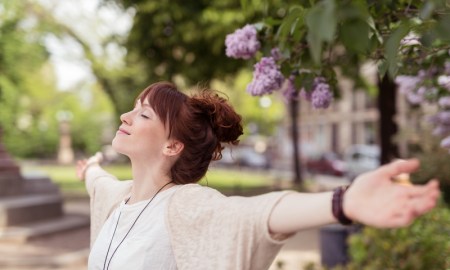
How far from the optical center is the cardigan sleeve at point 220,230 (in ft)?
5.61

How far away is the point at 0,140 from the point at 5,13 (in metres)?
5.79

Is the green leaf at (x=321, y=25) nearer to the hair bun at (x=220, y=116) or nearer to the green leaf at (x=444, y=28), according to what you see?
the green leaf at (x=444, y=28)

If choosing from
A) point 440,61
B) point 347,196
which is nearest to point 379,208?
point 347,196

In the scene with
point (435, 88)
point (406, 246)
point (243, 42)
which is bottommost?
point (406, 246)

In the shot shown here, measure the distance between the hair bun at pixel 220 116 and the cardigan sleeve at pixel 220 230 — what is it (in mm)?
324

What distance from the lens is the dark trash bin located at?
8.39 metres

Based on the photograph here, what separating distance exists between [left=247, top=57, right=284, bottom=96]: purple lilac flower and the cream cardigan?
122 cm

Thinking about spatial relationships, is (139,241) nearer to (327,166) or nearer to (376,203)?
(376,203)

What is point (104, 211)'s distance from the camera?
2.63 metres

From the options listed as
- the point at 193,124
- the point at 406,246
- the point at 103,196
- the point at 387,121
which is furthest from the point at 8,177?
the point at 193,124

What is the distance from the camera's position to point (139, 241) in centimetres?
217

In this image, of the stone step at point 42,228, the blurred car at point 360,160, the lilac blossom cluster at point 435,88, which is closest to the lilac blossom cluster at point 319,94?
the lilac blossom cluster at point 435,88

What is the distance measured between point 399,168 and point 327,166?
36358 millimetres

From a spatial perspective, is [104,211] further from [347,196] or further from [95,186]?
[347,196]
